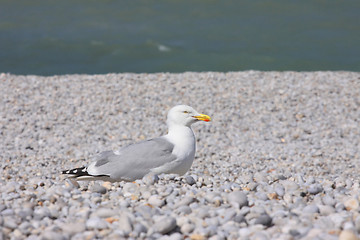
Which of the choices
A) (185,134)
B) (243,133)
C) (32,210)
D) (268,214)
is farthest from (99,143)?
(268,214)

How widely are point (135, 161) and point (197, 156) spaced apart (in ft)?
8.90

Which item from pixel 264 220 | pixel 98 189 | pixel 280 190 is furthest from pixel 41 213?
pixel 280 190

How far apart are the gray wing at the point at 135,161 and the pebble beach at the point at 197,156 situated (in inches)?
15.5

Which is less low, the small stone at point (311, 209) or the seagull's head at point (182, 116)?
the seagull's head at point (182, 116)

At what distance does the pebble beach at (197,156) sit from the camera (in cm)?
269

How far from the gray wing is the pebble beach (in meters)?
0.39

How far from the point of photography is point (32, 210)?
117 inches

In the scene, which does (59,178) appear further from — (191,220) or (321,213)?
(321,213)

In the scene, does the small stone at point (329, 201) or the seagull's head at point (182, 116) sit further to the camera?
the seagull's head at point (182, 116)

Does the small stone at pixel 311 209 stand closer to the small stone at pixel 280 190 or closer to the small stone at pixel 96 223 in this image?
the small stone at pixel 280 190

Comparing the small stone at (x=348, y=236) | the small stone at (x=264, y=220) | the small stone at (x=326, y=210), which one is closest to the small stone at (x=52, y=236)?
the small stone at (x=264, y=220)

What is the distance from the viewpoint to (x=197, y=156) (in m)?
6.91

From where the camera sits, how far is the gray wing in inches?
168

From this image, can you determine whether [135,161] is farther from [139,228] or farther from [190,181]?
[139,228]
